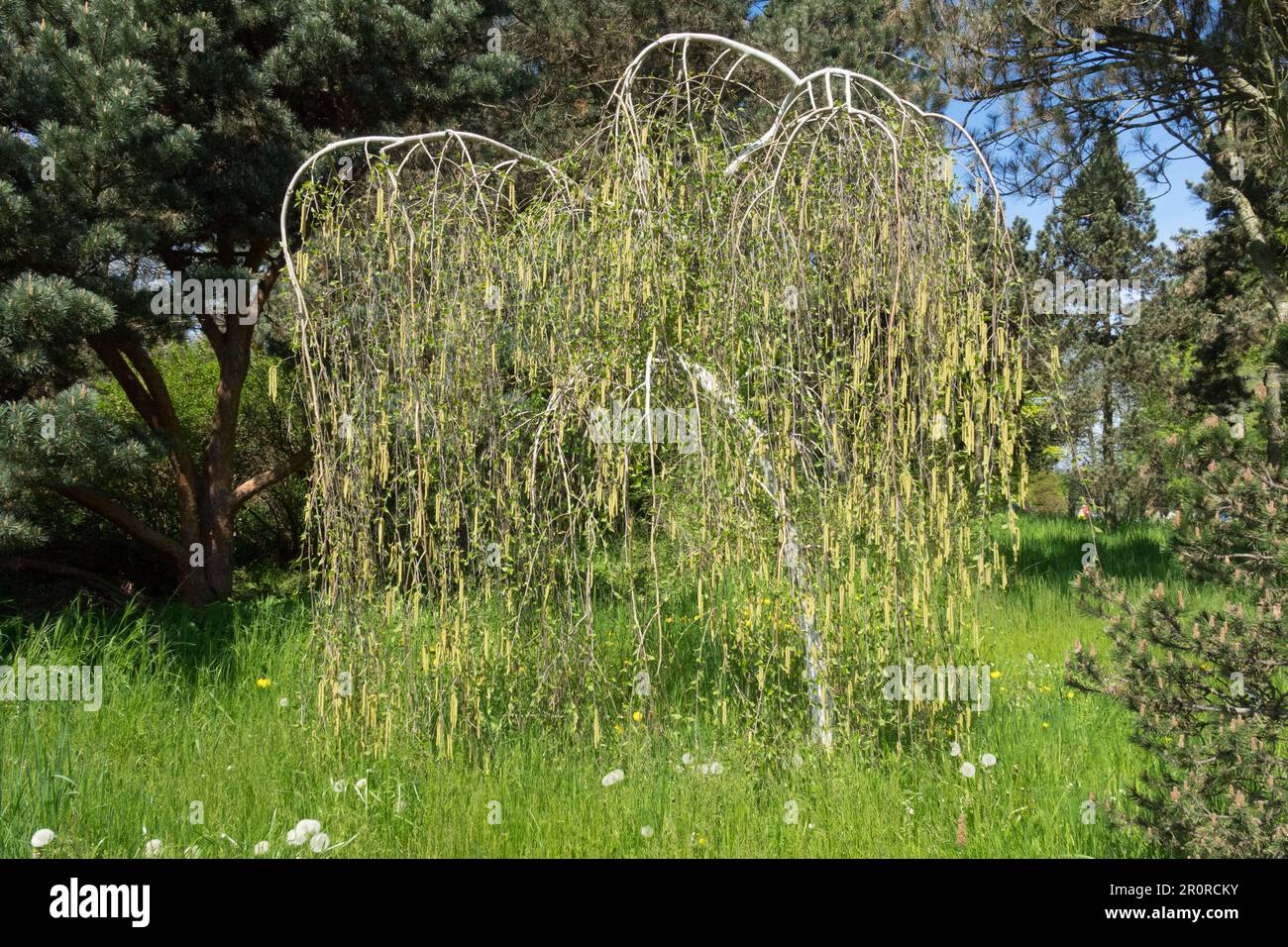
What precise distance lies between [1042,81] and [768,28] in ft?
8.95

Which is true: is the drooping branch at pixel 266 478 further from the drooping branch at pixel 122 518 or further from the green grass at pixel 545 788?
the green grass at pixel 545 788

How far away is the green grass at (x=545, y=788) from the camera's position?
238cm

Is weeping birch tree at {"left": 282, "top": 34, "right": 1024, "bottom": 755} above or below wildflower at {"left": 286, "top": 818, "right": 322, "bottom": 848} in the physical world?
above

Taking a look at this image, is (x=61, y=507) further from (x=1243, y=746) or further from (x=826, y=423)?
(x=1243, y=746)

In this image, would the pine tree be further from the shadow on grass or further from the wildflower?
the shadow on grass

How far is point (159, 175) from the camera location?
4031mm

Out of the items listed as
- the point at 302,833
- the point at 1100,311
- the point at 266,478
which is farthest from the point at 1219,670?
the point at 1100,311

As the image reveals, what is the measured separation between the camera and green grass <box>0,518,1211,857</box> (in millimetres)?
2381

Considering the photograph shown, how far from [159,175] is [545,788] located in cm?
337

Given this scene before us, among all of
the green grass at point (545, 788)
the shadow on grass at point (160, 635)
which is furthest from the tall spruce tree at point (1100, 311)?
the shadow on grass at point (160, 635)

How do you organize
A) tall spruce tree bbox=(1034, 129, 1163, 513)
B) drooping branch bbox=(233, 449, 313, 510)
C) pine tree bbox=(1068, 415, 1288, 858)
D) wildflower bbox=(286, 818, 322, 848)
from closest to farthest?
pine tree bbox=(1068, 415, 1288, 858), wildflower bbox=(286, 818, 322, 848), drooping branch bbox=(233, 449, 313, 510), tall spruce tree bbox=(1034, 129, 1163, 513)

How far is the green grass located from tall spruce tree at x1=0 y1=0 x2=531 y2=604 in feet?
4.07

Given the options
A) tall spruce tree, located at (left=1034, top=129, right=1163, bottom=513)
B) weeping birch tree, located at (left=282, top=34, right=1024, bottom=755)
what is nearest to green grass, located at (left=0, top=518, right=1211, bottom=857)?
→ weeping birch tree, located at (left=282, top=34, right=1024, bottom=755)
